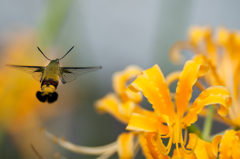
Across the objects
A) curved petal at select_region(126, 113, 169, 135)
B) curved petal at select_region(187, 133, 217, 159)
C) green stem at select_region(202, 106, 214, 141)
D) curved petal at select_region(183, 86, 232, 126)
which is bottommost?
green stem at select_region(202, 106, 214, 141)

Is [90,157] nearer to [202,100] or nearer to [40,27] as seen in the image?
[40,27]

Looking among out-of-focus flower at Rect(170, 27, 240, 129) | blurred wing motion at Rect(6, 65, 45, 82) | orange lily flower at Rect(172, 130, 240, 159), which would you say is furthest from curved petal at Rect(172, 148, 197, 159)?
blurred wing motion at Rect(6, 65, 45, 82)

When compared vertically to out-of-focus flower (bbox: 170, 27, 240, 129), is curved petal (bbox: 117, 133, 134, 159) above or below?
below

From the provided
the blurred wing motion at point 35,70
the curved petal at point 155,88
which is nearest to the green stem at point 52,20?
the blurred wing motion at point 35,70

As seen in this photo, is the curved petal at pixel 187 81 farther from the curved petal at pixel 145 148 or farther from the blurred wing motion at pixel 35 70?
the blurred wing motion at pixel 35 70

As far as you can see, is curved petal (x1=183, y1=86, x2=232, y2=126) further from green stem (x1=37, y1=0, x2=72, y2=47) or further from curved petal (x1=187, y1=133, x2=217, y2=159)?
green stem (x1=37, y1=0, x2=72, y2=47)

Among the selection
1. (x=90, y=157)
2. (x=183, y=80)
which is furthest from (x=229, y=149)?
(x=90, y=157)

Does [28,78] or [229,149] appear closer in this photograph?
[229,149]
